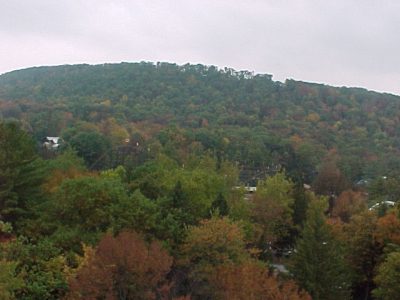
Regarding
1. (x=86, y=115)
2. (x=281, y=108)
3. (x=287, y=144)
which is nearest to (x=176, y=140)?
(x=287, y=144)

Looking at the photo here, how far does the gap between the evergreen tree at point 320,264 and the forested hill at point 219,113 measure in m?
38.4

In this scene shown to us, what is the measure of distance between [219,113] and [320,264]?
87761 millimetres

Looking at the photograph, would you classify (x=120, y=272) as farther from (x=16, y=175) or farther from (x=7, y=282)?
(x=16, y=175)

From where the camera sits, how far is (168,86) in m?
129

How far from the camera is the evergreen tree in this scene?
26.1 metres

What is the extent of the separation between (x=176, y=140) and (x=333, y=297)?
48.7 metres

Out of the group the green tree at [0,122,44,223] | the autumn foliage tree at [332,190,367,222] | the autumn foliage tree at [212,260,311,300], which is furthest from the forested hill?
the autumn foliage tree at [212,260,311,300]

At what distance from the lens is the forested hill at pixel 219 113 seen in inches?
3014

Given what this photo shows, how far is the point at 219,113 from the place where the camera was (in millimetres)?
113250

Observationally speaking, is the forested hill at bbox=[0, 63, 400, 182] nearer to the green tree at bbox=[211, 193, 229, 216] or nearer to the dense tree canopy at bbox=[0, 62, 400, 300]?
the dense tree canopy at bbox=[0, 62, 400, 300]

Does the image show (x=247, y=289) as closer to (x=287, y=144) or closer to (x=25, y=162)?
(x=25, y=162)

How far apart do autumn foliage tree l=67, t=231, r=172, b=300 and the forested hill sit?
1802 inches

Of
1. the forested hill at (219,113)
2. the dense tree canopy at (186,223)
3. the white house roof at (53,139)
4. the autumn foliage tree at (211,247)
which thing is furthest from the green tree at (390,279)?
the white house roof at (53,139)

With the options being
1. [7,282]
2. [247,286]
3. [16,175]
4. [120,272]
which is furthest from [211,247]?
[7,282]
